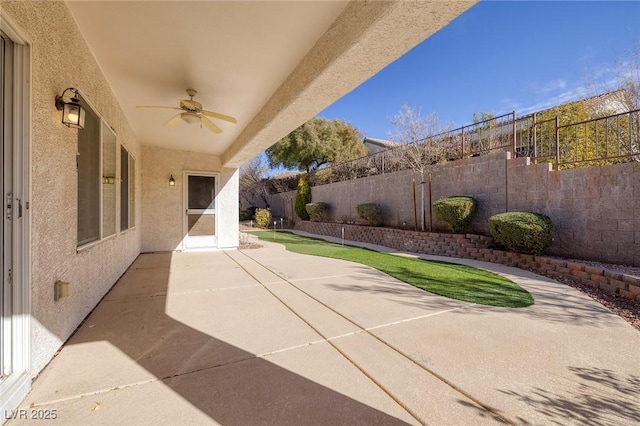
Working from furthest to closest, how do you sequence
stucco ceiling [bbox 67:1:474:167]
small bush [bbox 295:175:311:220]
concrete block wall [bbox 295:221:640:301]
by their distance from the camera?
small bush [bbox 295:175:311:220]
concrete block wall [bbox 295:221:640:301]
stucco ceiling [bbox 67:1:474:167]

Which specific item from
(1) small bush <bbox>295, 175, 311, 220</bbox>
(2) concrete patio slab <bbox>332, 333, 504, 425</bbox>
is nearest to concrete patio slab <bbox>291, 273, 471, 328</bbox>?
(2) concrete patio slab <bbox>332, 333, 504, 425</bbox>

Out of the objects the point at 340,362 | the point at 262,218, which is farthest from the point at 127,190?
the point at 262,218

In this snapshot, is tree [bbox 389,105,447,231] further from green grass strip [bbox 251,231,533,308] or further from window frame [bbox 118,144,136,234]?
window frame [bbox 118,144,136,234]

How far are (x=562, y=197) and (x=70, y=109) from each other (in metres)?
7.88

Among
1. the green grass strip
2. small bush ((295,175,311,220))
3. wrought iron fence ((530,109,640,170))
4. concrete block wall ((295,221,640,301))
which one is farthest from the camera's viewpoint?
small bush ((295,175,311,220))

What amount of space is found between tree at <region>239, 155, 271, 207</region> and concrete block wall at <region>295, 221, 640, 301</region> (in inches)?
356

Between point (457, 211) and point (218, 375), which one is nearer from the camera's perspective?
point (218, 375)

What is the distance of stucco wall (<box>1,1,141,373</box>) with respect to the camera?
199 cm

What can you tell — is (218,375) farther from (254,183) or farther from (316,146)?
(254,183)

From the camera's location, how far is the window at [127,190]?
199 inches

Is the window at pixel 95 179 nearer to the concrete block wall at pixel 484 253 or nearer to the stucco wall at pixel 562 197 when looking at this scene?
the concrete block wall at pixel 484 253

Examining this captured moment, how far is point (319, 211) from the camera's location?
13.7 m

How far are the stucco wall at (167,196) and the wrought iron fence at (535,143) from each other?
21.1 feet

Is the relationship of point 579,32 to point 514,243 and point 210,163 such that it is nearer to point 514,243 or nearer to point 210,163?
point 514,243
